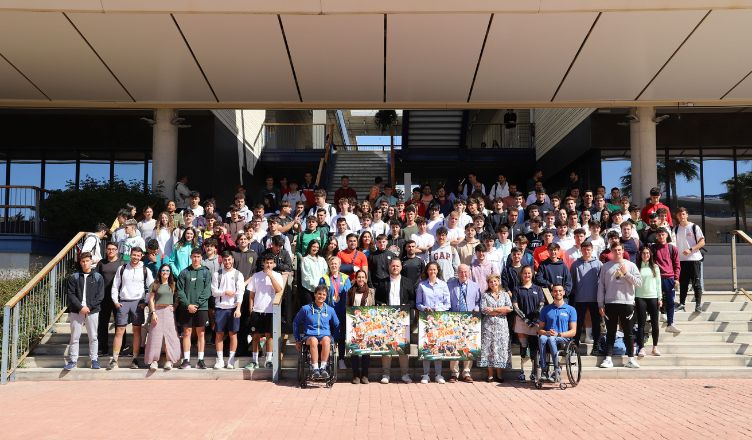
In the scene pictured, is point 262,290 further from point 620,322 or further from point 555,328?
point 620,322

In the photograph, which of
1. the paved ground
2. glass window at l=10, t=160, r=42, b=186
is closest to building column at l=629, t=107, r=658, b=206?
the paved ground

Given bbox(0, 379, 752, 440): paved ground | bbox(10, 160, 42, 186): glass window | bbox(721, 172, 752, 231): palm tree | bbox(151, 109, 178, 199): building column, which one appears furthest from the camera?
bbox(10, 160, 42, 186): glass window

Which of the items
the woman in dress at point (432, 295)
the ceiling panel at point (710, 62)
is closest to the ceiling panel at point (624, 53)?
the ceiling panel at point (710, 62)

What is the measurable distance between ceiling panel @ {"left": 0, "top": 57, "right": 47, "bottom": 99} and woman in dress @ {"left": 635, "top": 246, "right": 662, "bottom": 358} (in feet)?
41.1

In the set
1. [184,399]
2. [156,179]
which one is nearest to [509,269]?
[184,399]

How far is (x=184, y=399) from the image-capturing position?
30.0ft

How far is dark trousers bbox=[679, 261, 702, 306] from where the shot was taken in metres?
12.7

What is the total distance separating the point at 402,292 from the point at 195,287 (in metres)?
3.00

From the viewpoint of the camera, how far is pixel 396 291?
1091 centimetres

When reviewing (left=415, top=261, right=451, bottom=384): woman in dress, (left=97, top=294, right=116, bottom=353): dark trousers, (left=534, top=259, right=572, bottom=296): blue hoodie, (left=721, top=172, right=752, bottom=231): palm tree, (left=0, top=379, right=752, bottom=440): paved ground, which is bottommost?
(left=0, top=379, right=752, bottom=440): paved ground

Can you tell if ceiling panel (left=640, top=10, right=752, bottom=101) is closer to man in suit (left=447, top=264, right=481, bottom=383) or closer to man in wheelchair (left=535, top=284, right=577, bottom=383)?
man in wheelchair (left=535, top=284, right=577, bottom=383)

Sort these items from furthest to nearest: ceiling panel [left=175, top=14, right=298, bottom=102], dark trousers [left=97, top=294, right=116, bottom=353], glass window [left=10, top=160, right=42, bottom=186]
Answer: glass window [left=10, top=160, right=42, bottom=186]
ceiling panel [left=175, top=14, right=298, bottom=102]
dark trousers [left=97, top=294, right=116, bottom=353]

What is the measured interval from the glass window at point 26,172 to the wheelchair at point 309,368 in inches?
527

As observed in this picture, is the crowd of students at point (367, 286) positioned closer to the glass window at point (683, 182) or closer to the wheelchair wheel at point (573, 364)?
the wheelchair wheel at point (573, 364)
